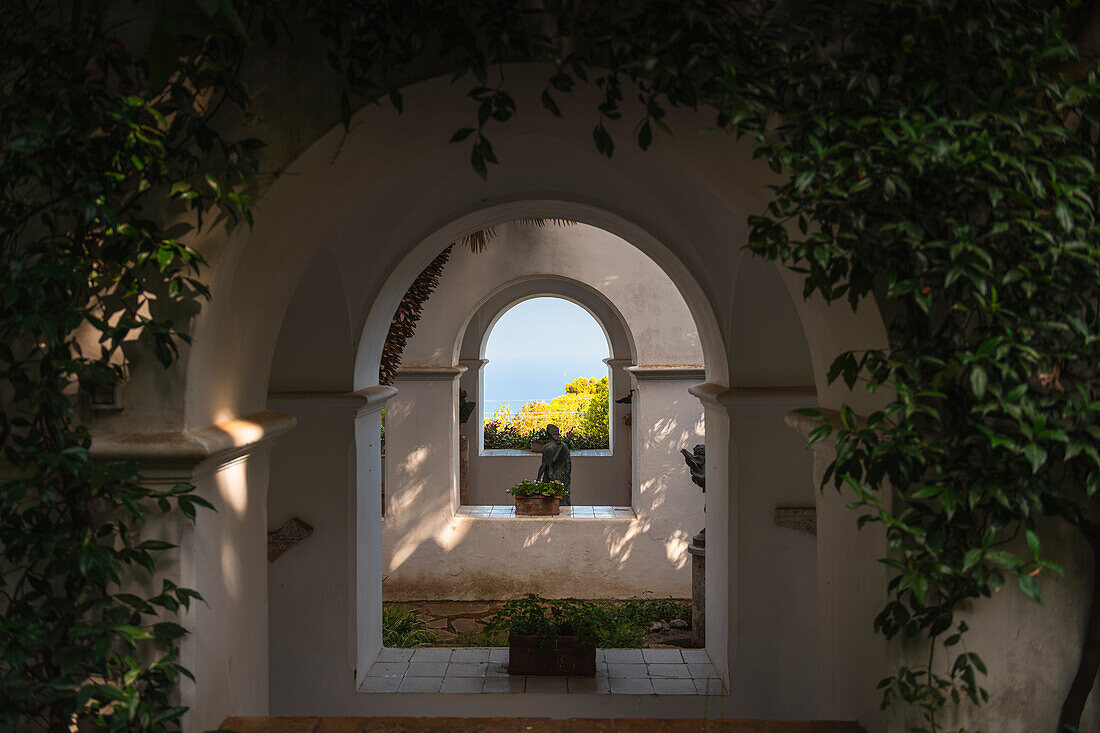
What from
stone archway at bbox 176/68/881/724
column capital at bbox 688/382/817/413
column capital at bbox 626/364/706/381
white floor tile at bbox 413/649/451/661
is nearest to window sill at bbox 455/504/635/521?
column capital at bbox 626/364/706/381

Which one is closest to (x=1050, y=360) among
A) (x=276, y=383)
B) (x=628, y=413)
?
(x=276, y=383)

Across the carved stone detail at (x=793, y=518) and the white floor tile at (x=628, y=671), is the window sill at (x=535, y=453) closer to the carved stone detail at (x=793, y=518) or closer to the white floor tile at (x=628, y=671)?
the white floor tile at (x=628, y=671)

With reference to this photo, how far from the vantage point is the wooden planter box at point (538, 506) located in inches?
410

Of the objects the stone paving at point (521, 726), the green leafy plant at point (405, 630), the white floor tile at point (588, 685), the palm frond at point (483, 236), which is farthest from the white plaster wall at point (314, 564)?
the palm frond at point (483, 236)

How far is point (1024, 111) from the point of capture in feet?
7.55

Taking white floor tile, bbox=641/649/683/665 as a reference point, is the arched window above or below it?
above

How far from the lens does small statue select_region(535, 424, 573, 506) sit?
40.9 ft

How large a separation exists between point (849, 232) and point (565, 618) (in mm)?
5051

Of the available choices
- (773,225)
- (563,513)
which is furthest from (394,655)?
(773,225)

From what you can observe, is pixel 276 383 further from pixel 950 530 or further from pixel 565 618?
pixel 950 530

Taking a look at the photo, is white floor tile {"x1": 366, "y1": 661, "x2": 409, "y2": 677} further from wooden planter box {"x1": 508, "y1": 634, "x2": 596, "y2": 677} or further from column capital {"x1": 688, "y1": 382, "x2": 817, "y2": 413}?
column capital {"x1": 688, "y1": 382, "x2": 817, "y2": 413}

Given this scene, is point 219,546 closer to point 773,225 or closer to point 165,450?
point 165,450

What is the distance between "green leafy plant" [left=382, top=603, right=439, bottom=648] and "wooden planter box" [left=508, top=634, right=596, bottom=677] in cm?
188

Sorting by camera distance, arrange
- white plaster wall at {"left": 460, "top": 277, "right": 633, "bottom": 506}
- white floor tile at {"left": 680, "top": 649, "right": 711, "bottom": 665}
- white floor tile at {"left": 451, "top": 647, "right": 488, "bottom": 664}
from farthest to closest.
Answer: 1. white plaster wall at {"left": 460, "top": 277, "right": 633, "bottom": 506}
2. white floor tile at {"left": 451, "top": 647, "right": 488, "bottom": 664}
3. white floor tile at {"left": 680, "top": 649, "right": 711, "bottom": 665}
